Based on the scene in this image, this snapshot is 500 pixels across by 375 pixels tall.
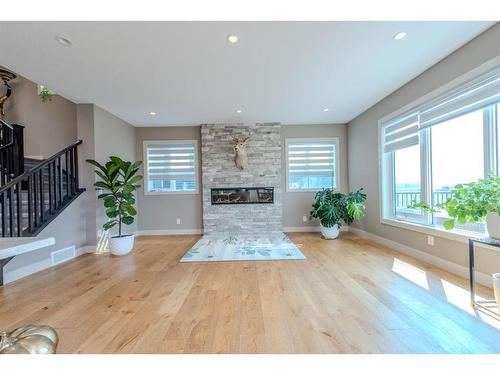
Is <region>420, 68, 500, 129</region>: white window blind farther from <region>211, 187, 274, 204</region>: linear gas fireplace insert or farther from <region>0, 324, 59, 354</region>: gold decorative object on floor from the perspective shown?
<region>0, 324, 59, 354</region>: gold decorative object on floor

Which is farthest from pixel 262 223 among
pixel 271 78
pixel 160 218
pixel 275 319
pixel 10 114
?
pixel 10 114

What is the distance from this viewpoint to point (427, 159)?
3.22 metres

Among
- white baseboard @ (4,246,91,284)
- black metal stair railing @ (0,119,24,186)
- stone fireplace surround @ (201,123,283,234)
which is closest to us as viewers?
white baseboard @ (4,246,91,284)

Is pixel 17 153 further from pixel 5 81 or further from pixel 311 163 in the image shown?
pixel 311 163

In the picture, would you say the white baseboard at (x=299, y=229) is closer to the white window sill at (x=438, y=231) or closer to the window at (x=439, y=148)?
the window at (x=439, y=148)

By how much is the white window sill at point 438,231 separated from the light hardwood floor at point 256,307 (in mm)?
436

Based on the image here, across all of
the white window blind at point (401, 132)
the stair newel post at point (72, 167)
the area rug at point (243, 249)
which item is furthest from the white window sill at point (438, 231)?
the stair newel post at point (72, 167)

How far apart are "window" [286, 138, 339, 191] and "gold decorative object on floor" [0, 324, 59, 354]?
500cm

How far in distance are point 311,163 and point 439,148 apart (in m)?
2.79

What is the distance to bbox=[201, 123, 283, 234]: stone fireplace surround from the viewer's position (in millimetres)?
5465

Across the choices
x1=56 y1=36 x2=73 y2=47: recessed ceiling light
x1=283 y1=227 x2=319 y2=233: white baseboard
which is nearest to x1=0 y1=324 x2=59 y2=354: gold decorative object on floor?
x1=56 y1=36 x2=73 y2=47: recessed ceiling light

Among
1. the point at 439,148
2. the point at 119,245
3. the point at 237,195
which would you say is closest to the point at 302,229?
the point at 237,195
